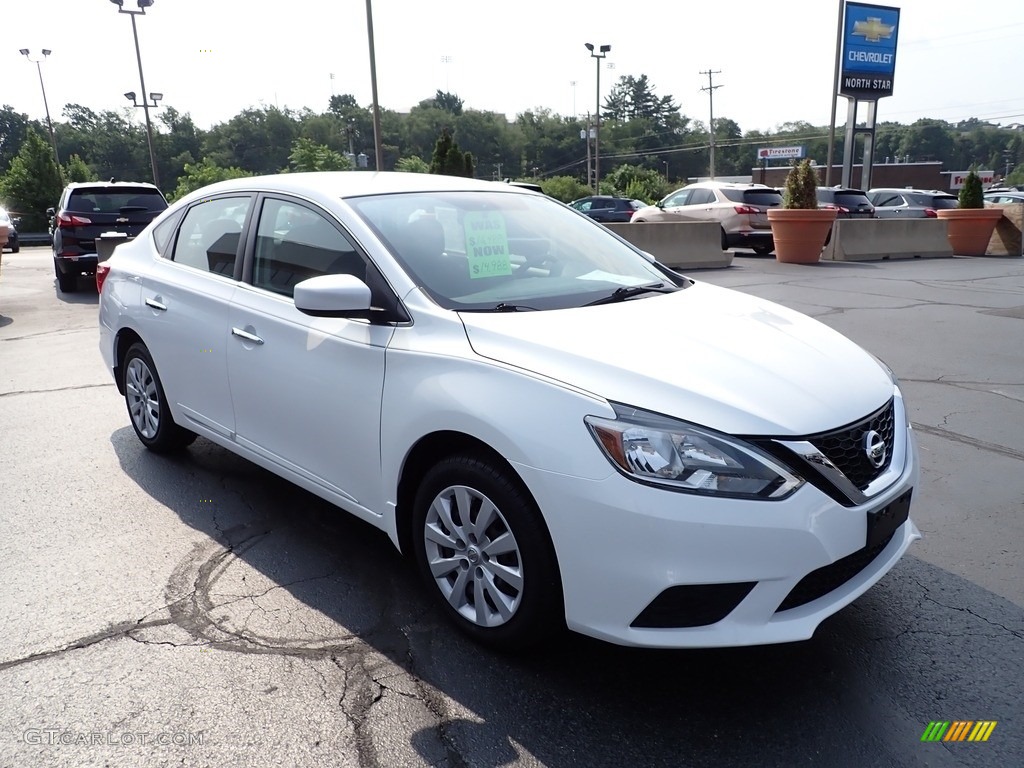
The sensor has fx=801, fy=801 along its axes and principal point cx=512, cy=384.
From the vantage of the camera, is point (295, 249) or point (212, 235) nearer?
point (295, 249)

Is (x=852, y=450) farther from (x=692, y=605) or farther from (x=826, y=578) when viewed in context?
(x=692, y=605)

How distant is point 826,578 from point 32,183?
168 feet

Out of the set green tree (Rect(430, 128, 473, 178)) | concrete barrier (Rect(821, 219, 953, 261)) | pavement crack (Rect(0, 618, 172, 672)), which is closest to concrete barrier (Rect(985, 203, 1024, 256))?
concrete barrier (Rect(821, 219, 953, 261))

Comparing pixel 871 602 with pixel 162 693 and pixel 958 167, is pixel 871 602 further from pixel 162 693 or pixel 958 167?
pixel 958 167

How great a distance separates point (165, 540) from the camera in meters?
3.86

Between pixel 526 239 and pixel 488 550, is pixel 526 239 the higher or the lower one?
the higher one

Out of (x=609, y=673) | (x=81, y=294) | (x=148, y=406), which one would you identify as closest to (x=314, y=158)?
(x=81, y=294)

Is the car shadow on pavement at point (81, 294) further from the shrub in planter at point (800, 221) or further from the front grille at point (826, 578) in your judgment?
the front grille at point (826, 578)

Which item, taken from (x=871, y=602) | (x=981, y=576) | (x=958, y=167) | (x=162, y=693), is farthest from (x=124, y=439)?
(x=958, y=167)

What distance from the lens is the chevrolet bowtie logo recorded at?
101 feet

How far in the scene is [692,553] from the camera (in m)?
2.31

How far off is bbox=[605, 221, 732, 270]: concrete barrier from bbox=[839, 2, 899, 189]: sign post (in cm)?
1851

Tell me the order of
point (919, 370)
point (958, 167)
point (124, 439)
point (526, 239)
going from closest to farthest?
point (526, 239)
point (124, 439)
point (919, 370)
point (958, 167)

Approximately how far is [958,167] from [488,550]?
12980 cm
